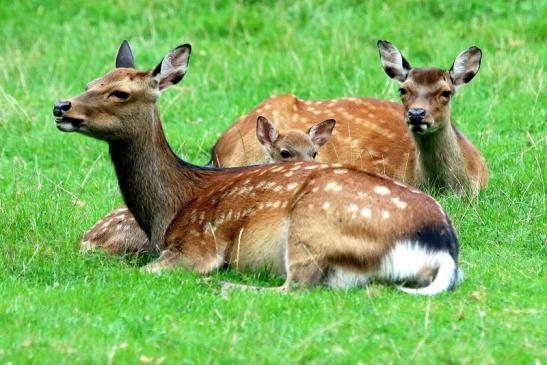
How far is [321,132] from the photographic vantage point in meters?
10.3

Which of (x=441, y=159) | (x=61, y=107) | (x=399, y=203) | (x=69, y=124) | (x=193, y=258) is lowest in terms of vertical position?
(x=441, y=159)

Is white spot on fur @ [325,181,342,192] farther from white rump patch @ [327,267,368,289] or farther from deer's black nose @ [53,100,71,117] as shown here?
deer's black nose @ [53,100,71,117]

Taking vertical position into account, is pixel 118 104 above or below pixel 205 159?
above

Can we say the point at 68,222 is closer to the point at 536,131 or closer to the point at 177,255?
the point at 177,255

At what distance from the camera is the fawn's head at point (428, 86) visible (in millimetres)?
10164

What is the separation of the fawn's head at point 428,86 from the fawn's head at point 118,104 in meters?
2.21

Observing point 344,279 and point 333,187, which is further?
point 333,187

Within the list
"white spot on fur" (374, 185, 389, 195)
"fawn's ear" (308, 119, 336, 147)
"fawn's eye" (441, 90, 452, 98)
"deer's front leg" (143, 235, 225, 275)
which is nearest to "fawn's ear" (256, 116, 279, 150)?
"fawn's ear" (308, 119, 336, 147)

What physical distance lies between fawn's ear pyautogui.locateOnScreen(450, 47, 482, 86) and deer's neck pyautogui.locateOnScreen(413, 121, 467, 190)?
40cm

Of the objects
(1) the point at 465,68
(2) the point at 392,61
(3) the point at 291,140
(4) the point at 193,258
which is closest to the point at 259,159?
(3) the point at 291,140

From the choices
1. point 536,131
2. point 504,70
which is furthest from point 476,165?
point 504,70

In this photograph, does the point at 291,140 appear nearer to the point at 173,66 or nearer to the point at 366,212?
the point at 173,66

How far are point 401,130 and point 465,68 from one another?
0.91 meters

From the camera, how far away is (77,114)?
8164mm
